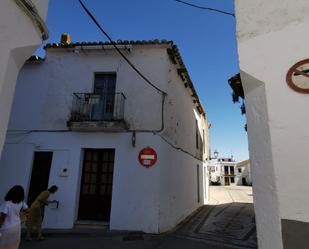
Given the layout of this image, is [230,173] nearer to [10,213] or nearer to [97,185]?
[97,185]

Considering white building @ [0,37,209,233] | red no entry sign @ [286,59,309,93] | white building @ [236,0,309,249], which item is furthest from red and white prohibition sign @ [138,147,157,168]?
red no entry sign @ [286,59,309,93]

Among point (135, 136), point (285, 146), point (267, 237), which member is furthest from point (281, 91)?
point (135, 136)

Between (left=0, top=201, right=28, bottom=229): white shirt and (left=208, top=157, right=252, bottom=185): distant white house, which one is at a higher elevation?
(left=208, top=157, right=252, bottom=185): distant white house

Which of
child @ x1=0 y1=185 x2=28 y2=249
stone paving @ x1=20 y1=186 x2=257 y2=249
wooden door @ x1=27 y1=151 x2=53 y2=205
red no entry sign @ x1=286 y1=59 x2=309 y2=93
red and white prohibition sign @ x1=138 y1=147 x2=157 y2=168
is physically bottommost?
stone paving @ x1=20 y1=186 x2=257 y2=249

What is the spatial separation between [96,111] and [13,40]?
5585 mm

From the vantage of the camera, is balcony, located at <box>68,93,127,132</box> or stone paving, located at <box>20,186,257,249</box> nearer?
stone paving, located at <box>20,186,257,249</box>

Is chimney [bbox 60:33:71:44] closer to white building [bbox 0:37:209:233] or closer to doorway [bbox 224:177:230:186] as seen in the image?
white building [bbox 0:37:209:233]

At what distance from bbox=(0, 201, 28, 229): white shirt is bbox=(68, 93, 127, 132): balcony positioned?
14.3 ft

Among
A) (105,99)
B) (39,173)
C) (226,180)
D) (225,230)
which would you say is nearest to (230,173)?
(226,180)

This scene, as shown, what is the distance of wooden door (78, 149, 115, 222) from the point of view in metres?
8.06

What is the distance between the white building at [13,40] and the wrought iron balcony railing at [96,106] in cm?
487

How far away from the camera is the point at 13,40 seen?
3176 millimetres

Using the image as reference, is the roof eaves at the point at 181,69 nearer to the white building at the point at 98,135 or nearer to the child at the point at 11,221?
the white building at the point at 98,135

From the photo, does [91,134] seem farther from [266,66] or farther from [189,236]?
[266,66]
